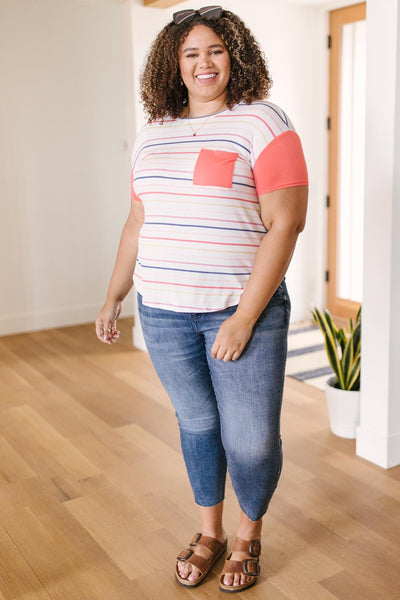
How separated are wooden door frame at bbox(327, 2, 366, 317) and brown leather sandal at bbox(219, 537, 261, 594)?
9.57 feet

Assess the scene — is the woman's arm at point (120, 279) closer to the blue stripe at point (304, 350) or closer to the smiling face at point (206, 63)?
the smiling face at point (206, 63)

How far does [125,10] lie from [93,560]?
9.99 feet

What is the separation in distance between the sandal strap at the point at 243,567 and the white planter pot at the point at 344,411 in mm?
1035

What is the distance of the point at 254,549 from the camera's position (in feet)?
5.90

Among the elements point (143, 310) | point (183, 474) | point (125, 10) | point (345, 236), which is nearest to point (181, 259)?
point (143, 310)

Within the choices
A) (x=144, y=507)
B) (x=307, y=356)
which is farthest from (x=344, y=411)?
(x=307, y=356)

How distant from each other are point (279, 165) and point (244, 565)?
1.07 m

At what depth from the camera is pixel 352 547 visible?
1.96 meters

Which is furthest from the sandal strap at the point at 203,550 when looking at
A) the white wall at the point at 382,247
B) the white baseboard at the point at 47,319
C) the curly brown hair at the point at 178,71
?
the white baseboard at the point at 47,319

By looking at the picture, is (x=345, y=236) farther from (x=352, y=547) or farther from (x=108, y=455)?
(x=352, y=547)

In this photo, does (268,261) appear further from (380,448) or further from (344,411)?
(344,411)

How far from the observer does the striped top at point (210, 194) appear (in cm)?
145

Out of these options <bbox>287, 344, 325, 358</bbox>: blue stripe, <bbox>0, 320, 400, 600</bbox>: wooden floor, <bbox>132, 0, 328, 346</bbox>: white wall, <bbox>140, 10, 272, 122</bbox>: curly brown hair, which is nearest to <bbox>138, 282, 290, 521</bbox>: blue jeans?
<bbox>0, 320, 400, 600</bbox>: wooden floor

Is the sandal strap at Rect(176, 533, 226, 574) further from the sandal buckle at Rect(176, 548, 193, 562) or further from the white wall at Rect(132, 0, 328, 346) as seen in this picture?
the white wall at Rect(132, 0, 328, 346)
